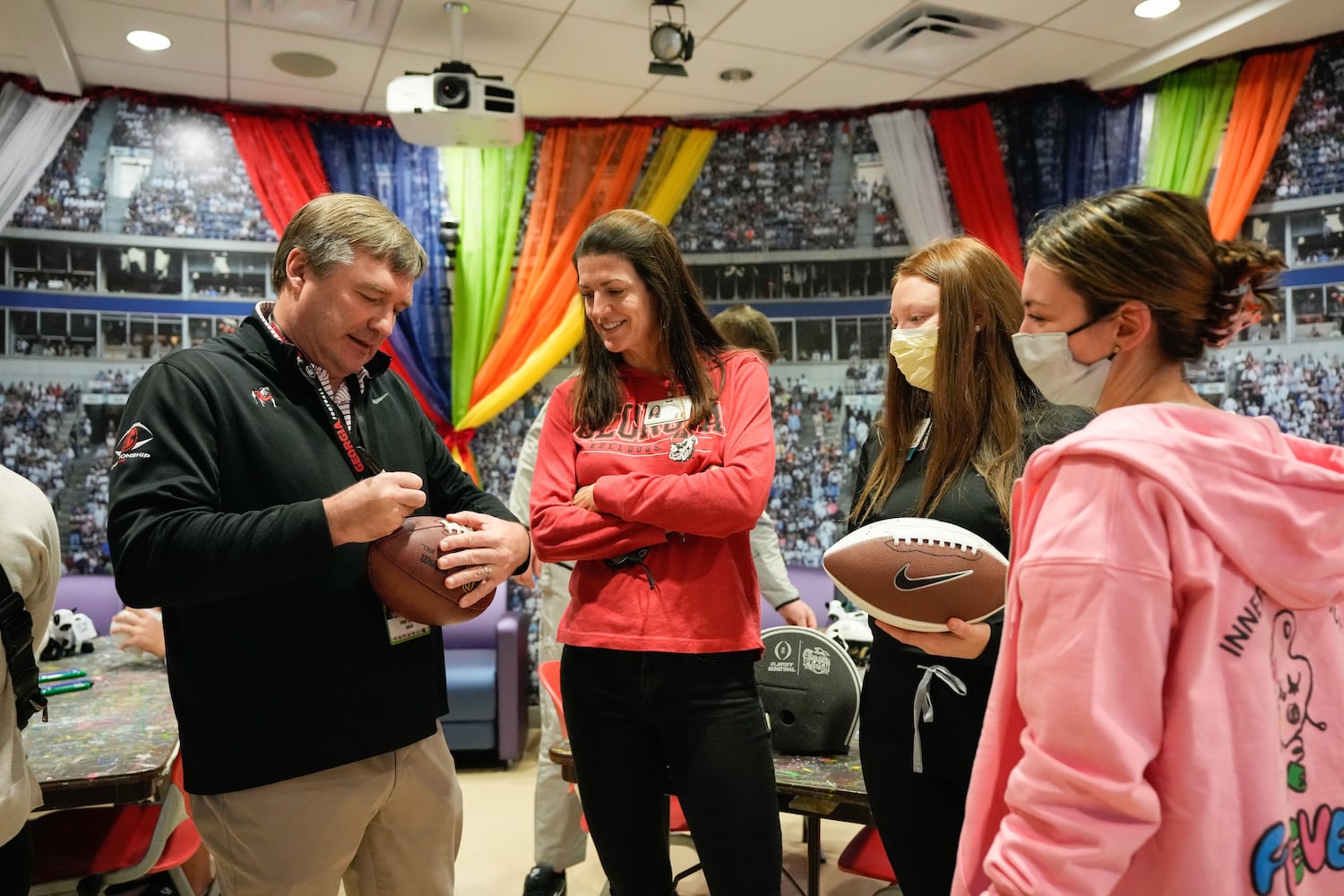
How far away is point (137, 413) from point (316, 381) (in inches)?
11.5

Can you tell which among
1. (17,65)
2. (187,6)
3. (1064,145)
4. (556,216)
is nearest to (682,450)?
(187,6)

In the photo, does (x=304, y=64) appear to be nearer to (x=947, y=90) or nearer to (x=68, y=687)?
(x=68, y=687)

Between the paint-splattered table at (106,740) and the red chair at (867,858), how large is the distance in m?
1.74

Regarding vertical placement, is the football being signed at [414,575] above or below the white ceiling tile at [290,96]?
below

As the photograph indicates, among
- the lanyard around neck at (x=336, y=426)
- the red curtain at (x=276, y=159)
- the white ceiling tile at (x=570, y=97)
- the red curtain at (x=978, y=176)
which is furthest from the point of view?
the red curtain at (x=276, y=159)

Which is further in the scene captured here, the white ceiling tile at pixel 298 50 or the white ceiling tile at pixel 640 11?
the white ceiling tile at pixel 298 50

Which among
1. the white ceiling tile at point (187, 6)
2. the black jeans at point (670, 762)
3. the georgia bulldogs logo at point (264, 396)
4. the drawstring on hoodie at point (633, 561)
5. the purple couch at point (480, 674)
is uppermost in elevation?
the white ceiling tile at point (187, 6)

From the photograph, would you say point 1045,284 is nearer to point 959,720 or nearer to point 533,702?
point 959,720

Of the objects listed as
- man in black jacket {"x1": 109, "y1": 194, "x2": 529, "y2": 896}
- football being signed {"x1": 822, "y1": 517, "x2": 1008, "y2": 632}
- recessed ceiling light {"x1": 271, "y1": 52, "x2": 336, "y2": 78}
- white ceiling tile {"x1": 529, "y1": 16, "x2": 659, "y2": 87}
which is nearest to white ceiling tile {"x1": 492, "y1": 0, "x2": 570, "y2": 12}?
white ceiling tile {"x1": 529, "y1": 16, "x2": 659, "y2": 87}

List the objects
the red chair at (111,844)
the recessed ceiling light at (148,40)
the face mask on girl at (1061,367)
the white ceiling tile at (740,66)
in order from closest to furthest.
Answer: the face mask on girl at (1061,367) → the red chair at (111,844) → the recessed ceiling light at (148,40) → the white ceiling tile at (740,66)

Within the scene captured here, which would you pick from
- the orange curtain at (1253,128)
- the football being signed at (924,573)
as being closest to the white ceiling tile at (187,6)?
the football being signed at (924,573)

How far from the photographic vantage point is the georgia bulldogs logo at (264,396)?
162 cm

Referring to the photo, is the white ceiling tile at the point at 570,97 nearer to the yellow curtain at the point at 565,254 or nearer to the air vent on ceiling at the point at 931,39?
the yellow curtain at the point at 565,254

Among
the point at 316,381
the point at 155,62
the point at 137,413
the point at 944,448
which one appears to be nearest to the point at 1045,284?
the point at 944,448
